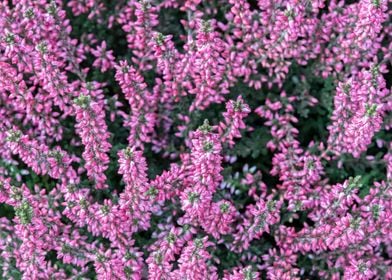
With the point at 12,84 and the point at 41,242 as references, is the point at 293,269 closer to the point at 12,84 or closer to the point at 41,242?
the point at 41,242

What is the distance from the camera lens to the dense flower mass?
331 centimetres

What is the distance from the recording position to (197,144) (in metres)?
3.14

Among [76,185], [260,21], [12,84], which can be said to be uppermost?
[260,21]

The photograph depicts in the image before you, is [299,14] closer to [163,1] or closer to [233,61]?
[233,61]

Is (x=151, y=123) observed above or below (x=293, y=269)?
above

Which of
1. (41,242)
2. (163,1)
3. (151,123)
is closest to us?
(41,242)

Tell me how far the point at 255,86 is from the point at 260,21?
404mm

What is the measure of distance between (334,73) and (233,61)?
0.66 metres

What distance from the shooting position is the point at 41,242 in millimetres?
3289

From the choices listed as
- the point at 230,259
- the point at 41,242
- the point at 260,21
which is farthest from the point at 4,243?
the point at 260,21

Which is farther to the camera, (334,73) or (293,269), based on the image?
(334,73)

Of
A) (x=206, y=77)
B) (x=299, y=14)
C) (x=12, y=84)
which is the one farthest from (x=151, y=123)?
(x=299, y=14)

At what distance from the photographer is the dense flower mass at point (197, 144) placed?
3.31m

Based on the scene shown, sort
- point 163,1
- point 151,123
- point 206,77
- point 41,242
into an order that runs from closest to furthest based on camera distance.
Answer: point 41,242 < point 206,77 < point 151,123 < point 163,1
